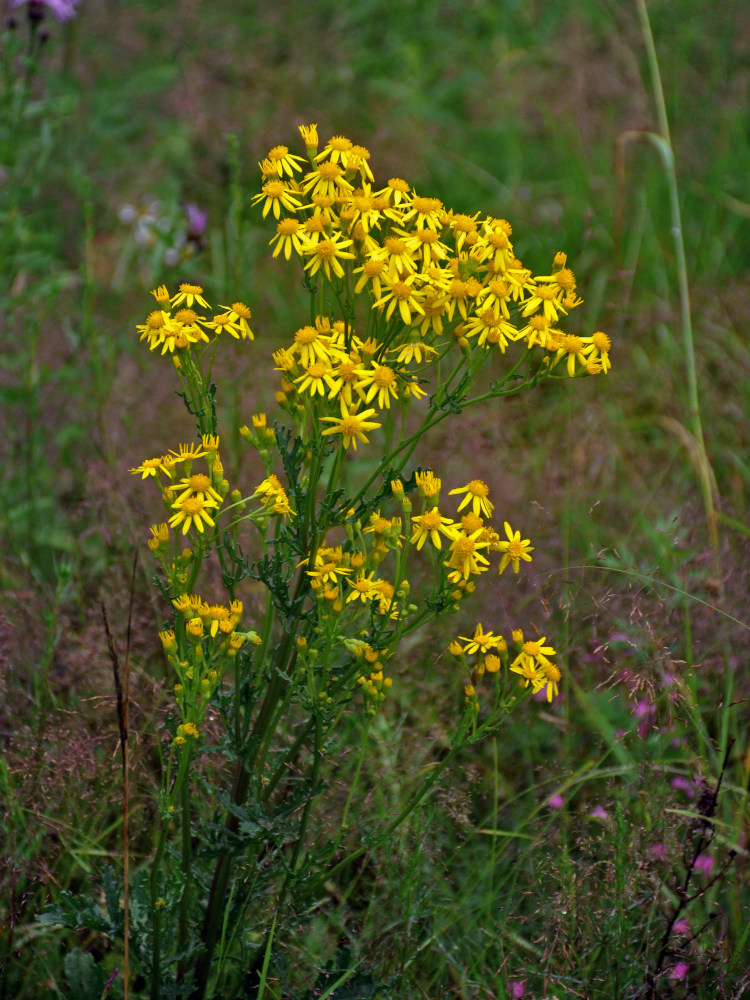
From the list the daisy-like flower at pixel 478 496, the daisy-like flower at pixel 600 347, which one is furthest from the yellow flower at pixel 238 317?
the daisy-like flower at pixel 600 347

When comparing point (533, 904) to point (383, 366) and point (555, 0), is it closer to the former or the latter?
point (383, 366)

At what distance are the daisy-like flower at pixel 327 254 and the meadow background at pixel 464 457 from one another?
2.64 ft

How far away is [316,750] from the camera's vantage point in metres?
1.52

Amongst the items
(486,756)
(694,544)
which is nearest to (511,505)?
(694,544)

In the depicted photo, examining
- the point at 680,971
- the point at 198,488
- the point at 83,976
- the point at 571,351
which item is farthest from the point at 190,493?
the point at 680,971

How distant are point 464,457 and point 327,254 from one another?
5.56 ft

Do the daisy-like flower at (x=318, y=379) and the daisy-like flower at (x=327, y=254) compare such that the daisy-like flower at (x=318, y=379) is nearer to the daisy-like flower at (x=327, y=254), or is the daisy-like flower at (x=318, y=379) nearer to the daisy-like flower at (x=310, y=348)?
the daisy-like flower at (x=310, y=348)

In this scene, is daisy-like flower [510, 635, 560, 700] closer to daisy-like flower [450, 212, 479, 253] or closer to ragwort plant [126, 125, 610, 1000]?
ragwort plant [126, 125, 610, 1000]

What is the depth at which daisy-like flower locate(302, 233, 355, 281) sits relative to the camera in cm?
142

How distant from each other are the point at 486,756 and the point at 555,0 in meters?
4.91

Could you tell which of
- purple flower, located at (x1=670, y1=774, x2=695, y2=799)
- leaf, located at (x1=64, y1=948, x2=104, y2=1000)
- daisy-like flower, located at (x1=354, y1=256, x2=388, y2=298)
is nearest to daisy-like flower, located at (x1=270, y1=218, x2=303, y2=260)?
daisy-like flower, located at (x1=354, y1=256, x2=388, y2=298)

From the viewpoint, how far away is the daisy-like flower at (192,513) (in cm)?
143

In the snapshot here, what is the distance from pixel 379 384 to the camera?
56.9 inches

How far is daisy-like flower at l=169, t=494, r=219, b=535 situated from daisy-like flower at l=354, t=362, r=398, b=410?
0.30 metres
